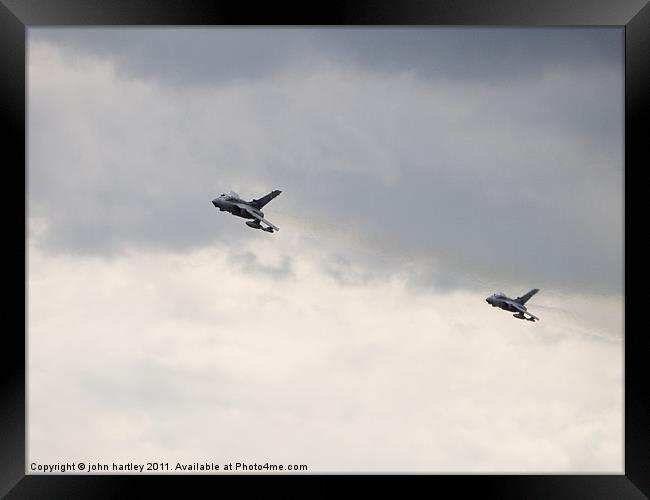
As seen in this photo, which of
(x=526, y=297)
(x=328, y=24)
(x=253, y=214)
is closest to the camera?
(x=328, y=24)

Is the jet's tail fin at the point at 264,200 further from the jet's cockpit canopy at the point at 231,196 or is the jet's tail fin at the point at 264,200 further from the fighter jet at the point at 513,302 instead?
the fighter jet at the point at 513,302

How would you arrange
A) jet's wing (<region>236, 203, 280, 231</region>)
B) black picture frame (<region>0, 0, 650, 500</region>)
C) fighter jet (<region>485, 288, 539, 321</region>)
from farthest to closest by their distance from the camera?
→ fighter jet (<region>485, 288, 539, 321</region>) → jet's wing (<region>236, 203, 280, 231</region>) → black picture frame (<region>0, 0, 650, 500</region>)

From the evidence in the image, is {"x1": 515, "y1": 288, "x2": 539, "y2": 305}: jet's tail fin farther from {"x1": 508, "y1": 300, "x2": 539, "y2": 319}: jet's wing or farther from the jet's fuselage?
the jet's fuselage

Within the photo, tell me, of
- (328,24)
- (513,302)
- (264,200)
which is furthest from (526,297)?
(328,24)

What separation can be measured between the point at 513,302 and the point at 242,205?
49.7 feet

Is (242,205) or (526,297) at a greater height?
(242,205)

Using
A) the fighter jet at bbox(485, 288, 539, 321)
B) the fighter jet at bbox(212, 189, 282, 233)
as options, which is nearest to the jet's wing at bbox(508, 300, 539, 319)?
the fighter jet at bbox(485, 288, 539, 321)

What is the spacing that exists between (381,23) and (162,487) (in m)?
10.3

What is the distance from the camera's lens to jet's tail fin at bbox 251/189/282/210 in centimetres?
3025

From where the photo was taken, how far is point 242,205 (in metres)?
29.3

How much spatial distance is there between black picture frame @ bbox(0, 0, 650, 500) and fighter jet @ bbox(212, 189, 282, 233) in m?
14.7

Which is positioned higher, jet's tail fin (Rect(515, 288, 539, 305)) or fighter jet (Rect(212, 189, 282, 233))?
fighter jet (Rect(212, 189, 282, 233))

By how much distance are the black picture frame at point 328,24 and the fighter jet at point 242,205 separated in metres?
14.7

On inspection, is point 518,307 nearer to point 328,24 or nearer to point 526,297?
point 526,297
